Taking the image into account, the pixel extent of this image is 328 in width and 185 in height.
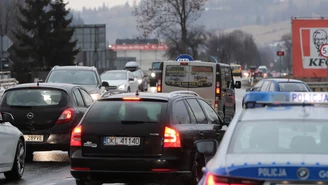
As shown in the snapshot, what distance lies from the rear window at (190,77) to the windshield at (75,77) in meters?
2.38

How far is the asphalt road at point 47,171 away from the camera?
13.1m

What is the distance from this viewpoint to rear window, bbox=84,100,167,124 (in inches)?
437

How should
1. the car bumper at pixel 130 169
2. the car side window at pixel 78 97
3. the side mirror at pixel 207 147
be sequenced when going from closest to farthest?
the side mirror at pixel 207 147 < the car bumper at pixel 130 169 < the car side window at pixel 78 97

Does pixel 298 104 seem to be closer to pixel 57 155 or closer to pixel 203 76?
pixel 57 155

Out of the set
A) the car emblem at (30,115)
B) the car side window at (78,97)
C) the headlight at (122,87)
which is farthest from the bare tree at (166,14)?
the car emblem at (30,115)

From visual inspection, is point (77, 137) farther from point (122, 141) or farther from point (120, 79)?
point (120, 79)

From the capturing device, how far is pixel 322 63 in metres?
55.2

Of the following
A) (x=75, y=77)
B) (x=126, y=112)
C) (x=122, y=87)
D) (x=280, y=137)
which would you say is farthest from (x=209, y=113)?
(x=122, y=87)

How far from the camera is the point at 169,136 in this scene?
10.9 m

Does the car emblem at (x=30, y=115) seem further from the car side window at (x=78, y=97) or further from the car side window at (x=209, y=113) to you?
the car side window at (x=209, y=113)

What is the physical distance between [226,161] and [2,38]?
1309 inches

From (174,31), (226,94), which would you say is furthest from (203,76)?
(174,31)

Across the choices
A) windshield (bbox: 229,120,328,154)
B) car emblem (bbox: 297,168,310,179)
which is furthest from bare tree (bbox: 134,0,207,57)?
car emblem (bbox: 297,168,310,179)

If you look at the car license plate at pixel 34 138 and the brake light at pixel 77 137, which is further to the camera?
the car license plate at pixel 34 138
